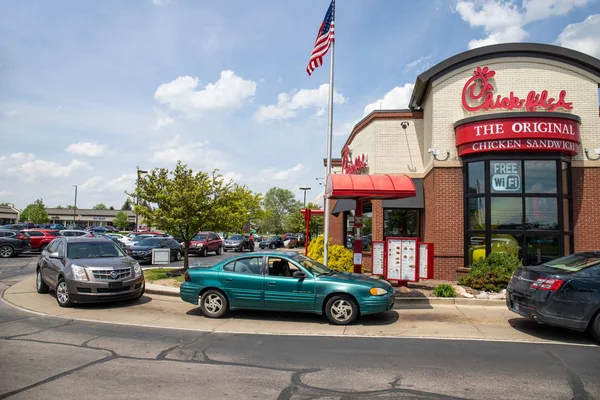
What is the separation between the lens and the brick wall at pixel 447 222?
13.4 meters

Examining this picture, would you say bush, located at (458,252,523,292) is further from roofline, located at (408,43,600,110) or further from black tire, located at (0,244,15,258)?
black tire, located at (0,244,15,258)

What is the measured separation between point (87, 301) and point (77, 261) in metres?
0.99

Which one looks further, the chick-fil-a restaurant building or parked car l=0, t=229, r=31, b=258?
parked car l=0, t=229, r=31, b=258

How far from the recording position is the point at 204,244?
26.6 metres

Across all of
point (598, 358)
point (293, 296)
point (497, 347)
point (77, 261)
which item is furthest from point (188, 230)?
point (598, 358)

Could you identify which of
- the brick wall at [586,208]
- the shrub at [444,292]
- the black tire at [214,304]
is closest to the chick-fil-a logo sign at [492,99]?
the brick wall at [586,208]

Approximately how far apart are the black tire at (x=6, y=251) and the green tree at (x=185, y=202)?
13087 millimetres

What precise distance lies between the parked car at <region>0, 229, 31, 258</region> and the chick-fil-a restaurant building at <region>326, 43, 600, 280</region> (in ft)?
65.5

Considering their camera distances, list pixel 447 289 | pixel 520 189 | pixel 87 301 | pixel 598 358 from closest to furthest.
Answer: pixel 598 358
pixel 87 301
pixel 447 289
pixel 520 189

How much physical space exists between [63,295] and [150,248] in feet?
39.9

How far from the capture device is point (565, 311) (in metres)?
6.87

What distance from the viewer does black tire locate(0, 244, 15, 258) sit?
73.4 ft

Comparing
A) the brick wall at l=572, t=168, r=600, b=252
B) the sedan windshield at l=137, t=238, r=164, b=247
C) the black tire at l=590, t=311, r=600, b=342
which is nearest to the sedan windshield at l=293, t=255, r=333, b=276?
the black tire at l=590, t=311, r=600, b=342

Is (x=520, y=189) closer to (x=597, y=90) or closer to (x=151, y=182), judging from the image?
(x=597, y=90)
